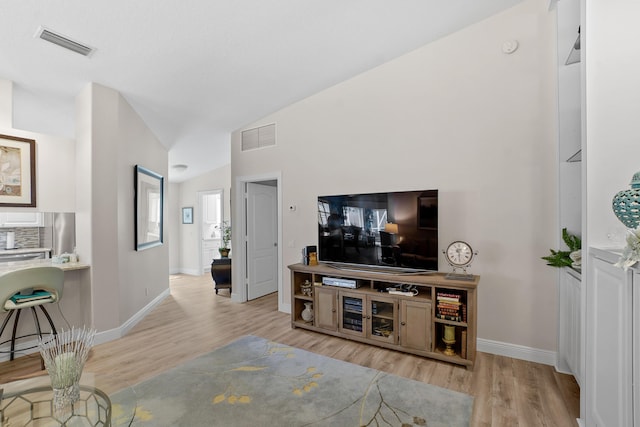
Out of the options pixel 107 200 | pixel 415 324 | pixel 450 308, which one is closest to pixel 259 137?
pixel 107 200

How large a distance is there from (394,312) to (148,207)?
3633 millimetres

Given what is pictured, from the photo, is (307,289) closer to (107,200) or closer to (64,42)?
(107,200)

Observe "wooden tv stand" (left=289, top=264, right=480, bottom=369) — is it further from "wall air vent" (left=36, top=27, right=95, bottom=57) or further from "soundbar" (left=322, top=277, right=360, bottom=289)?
"wall air vent" (left=36, top=27, right=95, bottom=57)

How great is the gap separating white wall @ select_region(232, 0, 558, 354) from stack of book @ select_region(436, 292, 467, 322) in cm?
44

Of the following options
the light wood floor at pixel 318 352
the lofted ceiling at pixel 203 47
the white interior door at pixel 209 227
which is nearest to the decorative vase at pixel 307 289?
the light wood floor at pixel 318 352

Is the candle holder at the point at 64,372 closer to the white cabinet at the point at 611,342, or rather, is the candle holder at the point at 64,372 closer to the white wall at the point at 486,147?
the white cabinet at the point at 611,342

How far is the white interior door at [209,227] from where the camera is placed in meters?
7.14

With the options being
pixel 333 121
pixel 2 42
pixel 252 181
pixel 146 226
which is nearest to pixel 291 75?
pixel 333 121

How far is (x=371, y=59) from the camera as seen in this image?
11.0 feet

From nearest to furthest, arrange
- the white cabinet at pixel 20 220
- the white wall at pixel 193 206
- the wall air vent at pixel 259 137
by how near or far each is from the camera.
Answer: the white cabinet at pixel 20 220 < the wall air vent at pixel 259 137 < the white wall at pixel 193 206

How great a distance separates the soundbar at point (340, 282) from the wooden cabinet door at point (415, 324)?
0.55m

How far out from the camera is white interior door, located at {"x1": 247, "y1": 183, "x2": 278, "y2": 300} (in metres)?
4.84

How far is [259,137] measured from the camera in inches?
179

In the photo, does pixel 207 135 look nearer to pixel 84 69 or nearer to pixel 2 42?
pixel 84 69
